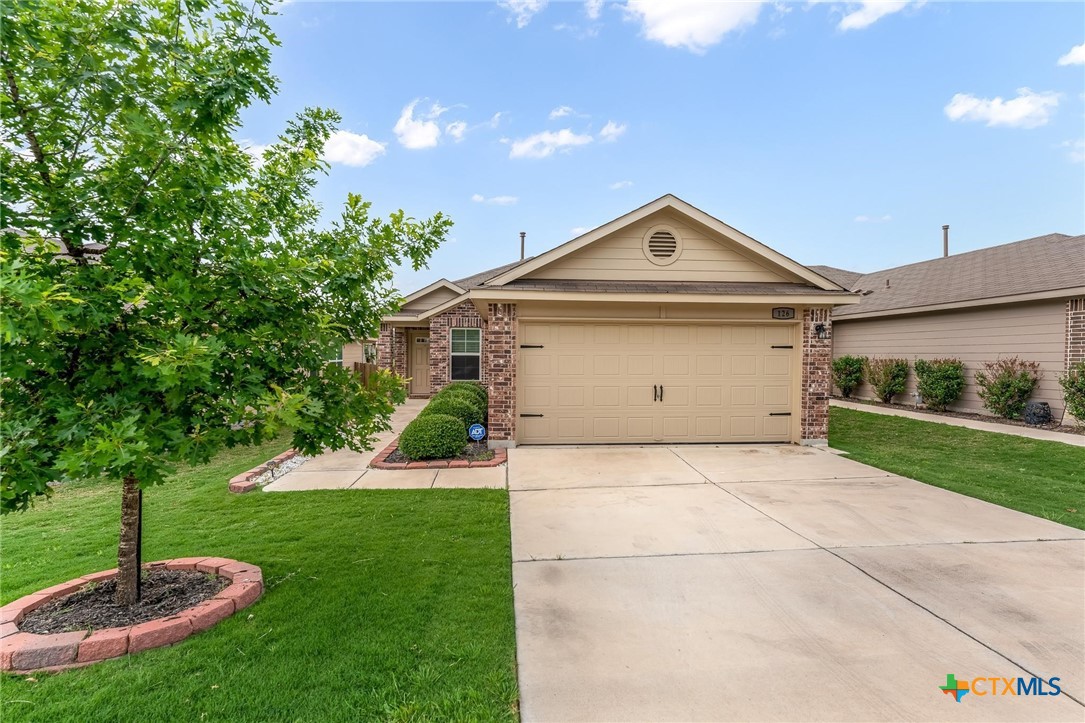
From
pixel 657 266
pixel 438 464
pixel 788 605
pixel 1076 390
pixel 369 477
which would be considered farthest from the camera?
pixel 1076 390

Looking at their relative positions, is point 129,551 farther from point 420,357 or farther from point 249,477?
point 420,357

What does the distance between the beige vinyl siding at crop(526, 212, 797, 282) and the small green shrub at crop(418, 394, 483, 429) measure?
2.59 m

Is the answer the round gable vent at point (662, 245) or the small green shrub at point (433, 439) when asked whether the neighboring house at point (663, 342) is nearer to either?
the round gable vent at point (662, 245)

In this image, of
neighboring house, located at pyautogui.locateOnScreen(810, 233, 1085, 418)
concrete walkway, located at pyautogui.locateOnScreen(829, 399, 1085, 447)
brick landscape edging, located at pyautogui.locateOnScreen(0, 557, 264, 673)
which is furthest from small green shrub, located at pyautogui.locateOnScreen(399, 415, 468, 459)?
concrete walkway, located at pyautogui.locateOnScreen(829, 399, 1085, 447)

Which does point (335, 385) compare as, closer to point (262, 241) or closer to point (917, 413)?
point (262, 241)

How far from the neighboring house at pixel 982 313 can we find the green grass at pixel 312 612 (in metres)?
9.17

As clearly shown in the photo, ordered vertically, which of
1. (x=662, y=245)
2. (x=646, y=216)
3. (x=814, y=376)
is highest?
(x=646, y=216)

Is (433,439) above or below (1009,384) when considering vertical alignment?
below

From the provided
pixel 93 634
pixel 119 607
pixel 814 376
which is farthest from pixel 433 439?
pixel 814 376

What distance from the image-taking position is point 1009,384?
11.0 metres

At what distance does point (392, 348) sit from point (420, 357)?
104 cm

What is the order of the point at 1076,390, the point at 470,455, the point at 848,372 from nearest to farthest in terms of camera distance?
the point at 470,455
the point at 1076,390
the point at 848,372

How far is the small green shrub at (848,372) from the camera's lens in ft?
51.1

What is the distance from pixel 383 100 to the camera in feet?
35.3
